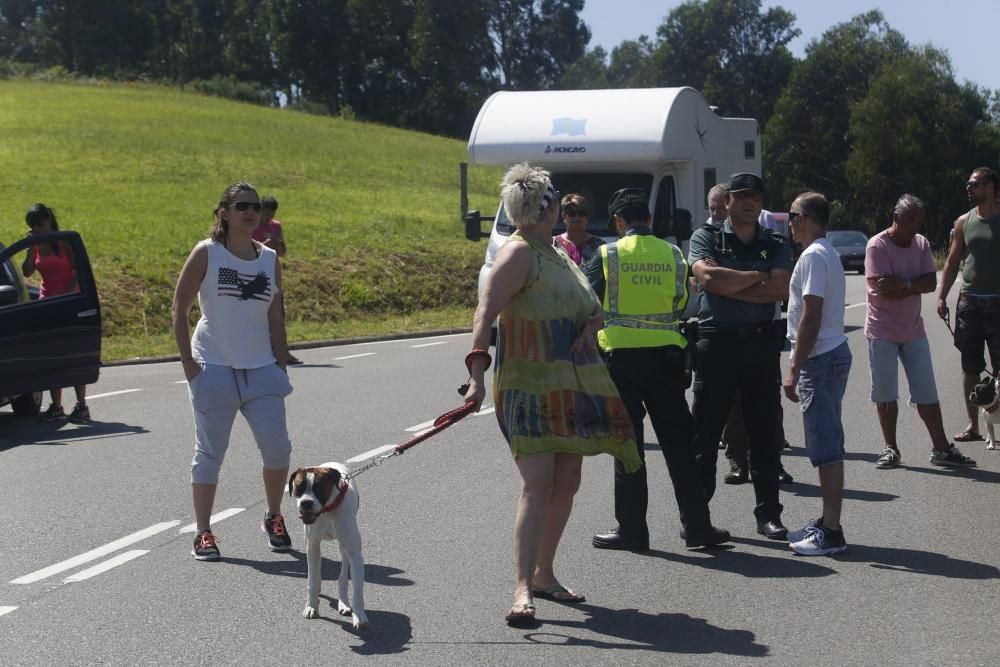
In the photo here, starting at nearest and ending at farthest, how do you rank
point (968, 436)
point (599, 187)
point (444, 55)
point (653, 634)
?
point (653, 634) → point (968, 436) → point (599, 187) → point (444, 55)

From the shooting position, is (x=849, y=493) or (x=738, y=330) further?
(x=849, y=493)

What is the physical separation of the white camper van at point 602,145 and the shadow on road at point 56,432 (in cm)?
583

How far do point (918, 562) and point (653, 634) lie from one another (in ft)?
6.13

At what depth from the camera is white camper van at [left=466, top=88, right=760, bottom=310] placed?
17359mm

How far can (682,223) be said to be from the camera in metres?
15.8

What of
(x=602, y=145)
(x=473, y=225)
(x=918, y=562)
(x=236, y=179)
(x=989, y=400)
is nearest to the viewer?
(x=918, y=562)

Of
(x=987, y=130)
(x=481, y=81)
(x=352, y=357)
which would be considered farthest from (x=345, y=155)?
(x=481, y=81)

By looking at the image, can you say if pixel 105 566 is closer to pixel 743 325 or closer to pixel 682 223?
pixel 743 325

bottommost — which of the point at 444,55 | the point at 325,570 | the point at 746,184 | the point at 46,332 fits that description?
the point at 325,570

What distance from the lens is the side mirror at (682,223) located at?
51.1 feet

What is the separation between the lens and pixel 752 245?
23.9ft

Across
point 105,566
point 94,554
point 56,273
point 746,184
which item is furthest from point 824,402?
point 56,273

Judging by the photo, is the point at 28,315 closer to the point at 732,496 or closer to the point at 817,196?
the point at 732,496

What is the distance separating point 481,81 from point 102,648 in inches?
4151
